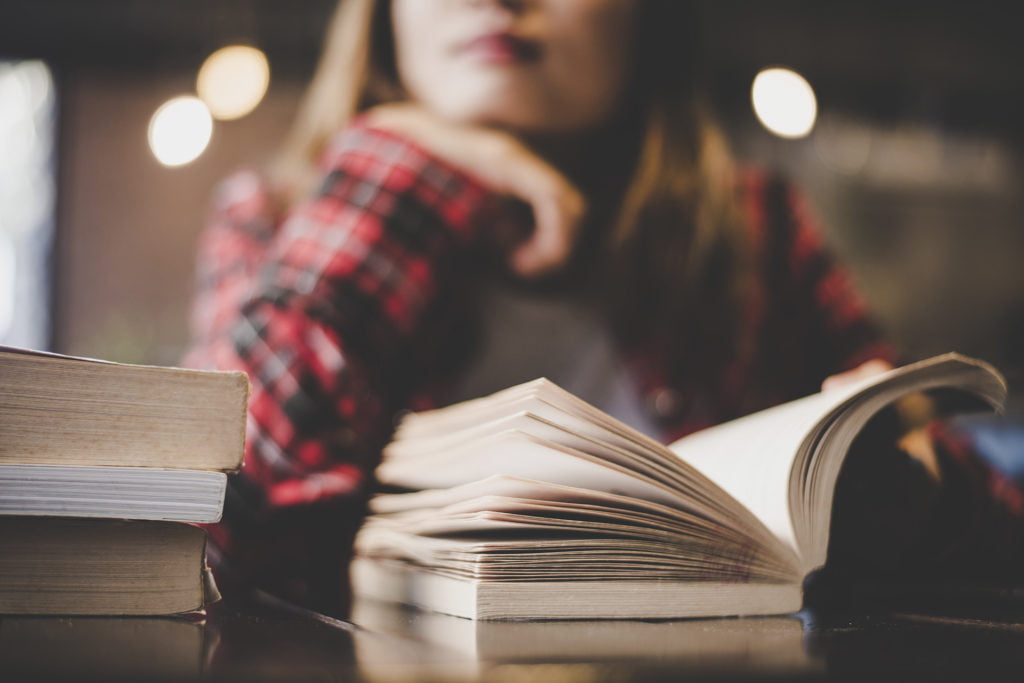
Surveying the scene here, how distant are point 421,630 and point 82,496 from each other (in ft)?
0.60

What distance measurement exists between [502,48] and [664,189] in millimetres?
341

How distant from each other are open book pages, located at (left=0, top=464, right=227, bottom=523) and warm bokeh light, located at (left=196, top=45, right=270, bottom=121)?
218 centimetres

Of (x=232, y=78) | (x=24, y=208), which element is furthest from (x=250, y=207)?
(x=24, y=208)

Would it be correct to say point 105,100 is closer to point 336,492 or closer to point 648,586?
point 336,492

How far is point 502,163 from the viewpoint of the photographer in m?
1.20

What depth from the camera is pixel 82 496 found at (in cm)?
43

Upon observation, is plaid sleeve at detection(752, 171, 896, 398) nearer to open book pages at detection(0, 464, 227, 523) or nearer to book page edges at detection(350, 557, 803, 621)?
book page edges at detection(350, 557, 803, 621)

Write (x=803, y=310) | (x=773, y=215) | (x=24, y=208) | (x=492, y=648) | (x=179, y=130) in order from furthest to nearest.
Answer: (x=24, y=208), (x=179, y=130), (x=773, y=215), (x=803, y=310), (x=492, y=648)

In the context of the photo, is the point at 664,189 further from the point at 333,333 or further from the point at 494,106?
the point at 333,333

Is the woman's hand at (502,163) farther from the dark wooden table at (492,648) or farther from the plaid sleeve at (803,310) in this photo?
the dark wooden table at (492,648)

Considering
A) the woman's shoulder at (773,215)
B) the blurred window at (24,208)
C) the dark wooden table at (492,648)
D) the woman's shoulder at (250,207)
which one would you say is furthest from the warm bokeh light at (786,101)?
the blurred window at (24,208)

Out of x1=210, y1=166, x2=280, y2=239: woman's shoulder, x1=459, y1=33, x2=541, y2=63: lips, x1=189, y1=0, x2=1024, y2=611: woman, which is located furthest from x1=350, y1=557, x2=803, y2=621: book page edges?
x1=210, y1=166, x2=280, y2=239: woman's shoulder

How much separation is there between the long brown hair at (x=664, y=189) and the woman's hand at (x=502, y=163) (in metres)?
0.12

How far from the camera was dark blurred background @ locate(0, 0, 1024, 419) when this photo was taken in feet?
13.0
